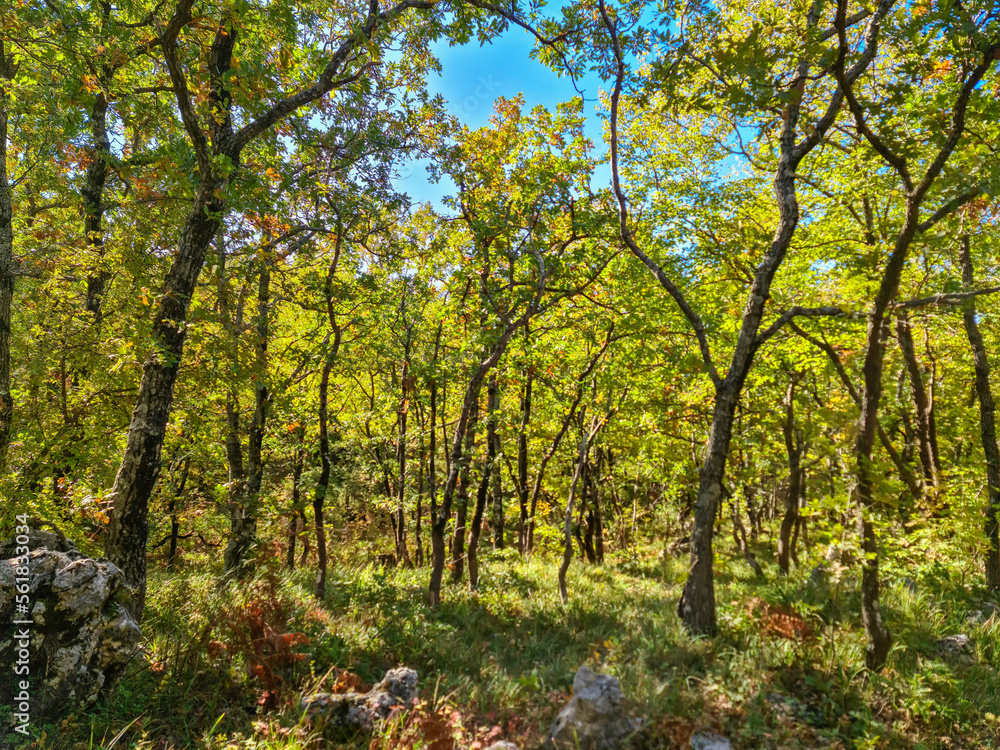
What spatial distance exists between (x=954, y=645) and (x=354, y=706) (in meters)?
8.32

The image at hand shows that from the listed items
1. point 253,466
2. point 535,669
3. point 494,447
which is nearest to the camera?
point 535,669

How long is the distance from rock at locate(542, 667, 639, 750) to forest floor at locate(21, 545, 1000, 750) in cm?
34

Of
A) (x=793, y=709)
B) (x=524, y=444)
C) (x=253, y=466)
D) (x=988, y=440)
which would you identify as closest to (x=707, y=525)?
(x=793, y=709)

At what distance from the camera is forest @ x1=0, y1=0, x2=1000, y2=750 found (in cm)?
472

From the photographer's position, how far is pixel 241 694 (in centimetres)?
488

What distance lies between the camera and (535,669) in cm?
625

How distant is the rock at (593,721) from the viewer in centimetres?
467

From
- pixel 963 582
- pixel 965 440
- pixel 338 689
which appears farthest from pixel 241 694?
pixel 965 440

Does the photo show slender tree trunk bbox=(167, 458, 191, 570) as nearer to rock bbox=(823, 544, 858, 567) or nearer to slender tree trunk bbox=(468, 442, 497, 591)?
slender tree trunk bbox=(468, 442, 497, 591)

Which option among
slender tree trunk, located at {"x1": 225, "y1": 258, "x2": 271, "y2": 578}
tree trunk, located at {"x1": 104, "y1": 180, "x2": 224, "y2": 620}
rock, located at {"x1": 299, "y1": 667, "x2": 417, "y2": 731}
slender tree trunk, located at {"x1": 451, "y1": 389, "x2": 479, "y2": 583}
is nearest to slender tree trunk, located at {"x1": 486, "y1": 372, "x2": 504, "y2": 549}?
slender tree trunk, located at {"x1": 451, "y1": 389, "x2": 479, "y2": 583}

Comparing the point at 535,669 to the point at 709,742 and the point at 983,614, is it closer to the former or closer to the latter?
the point at 709,742

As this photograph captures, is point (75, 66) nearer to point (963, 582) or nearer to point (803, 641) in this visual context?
point (803, 641)

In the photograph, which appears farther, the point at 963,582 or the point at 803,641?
the point at 963,582

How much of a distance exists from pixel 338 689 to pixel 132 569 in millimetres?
2871
